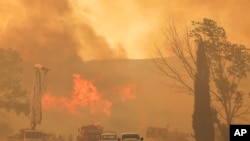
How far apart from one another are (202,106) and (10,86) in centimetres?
3568

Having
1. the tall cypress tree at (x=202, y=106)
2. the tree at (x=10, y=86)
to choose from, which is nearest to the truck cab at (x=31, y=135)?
the tall cypress tree at (x=202, y=106)

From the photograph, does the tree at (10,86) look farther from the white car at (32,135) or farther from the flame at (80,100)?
the flame at (80,100)

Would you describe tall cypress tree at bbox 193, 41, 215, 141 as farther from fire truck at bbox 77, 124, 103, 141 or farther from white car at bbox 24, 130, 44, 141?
white car at bbox 24, 130, 44, 141

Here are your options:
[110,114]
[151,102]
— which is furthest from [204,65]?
[151,102]

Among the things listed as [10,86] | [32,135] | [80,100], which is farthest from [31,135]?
[80,100]

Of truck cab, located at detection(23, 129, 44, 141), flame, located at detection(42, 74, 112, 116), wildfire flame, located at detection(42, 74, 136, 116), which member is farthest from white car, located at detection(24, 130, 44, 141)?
wildfire flame, located at detection(42, 74, 136, 116)

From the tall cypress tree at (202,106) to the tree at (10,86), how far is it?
31398 mm

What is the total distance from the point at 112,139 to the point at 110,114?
3161 inches

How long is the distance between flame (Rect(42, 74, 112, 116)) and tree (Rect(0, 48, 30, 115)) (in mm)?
21721

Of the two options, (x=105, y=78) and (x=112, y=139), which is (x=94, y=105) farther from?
(x=112, y=139)

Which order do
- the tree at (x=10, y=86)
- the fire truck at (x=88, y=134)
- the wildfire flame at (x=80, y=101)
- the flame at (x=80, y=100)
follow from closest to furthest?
1. the fire truck at (x=88, y=134)
2. the tree at (x=10, y=86)
3. the flame at (x=80, y=100)
4. the wildfire flame at (x=80, y=101)

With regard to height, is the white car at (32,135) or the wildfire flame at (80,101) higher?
the wildfire flame at (80,101)

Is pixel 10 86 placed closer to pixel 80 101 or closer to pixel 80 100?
pixel 80 100

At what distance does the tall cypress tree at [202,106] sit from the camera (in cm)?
3845
